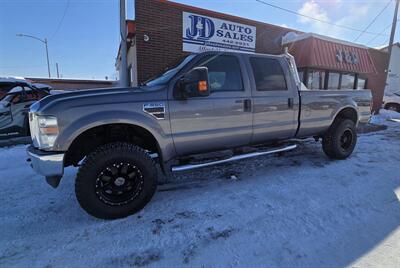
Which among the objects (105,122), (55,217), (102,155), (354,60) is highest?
(354,60)

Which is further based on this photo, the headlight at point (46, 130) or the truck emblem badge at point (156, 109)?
the truck emblem badge at point (156, 109)

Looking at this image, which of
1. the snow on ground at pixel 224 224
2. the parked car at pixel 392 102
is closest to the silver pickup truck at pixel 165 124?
the snow on ground at pixel 224 224

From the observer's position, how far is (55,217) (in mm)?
3029

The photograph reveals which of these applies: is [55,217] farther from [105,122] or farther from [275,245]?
Result: [275,245]

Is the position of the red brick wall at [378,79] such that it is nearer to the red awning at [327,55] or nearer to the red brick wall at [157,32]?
the red awning at [327,55]

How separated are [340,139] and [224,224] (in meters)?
3.53

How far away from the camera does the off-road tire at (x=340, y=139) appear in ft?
16.2

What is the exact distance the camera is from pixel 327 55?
10727 millimetres

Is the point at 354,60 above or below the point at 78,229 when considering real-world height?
above

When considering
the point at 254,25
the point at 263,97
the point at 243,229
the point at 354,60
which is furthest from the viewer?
the point at 354,60

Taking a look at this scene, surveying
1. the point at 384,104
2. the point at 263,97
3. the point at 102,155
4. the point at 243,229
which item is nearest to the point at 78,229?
the point at 102,155

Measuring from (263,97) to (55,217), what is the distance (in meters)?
3.25

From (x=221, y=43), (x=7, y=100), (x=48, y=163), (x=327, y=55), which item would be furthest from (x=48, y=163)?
(x=327, y=55)

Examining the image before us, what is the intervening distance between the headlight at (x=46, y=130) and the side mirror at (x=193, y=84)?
1.40m
